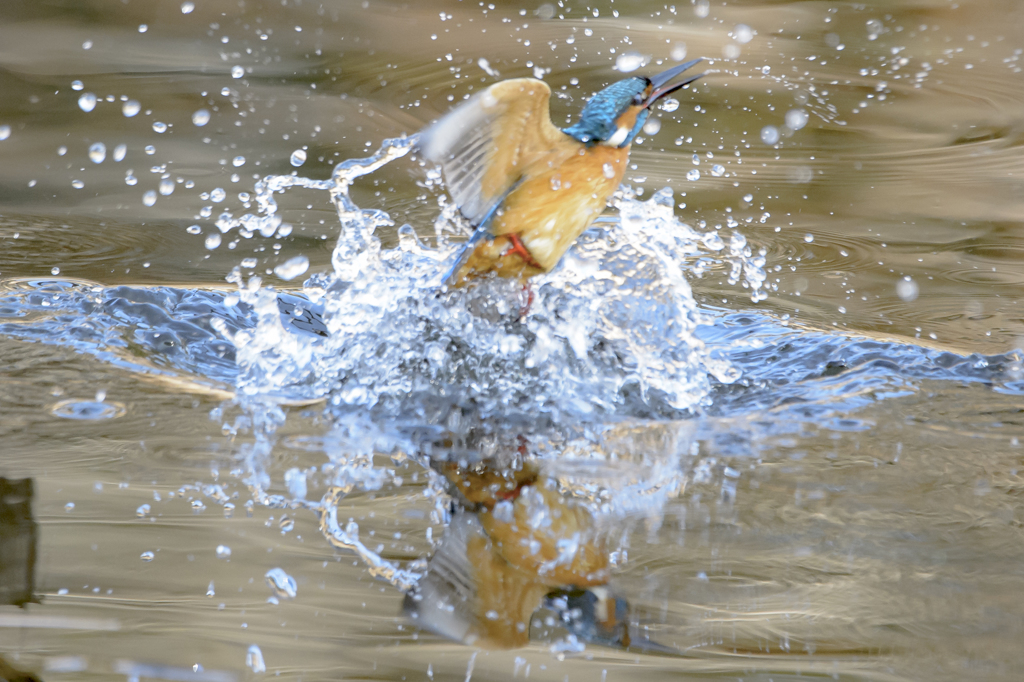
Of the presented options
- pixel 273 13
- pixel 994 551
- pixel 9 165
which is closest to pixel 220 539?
pixel 994 551

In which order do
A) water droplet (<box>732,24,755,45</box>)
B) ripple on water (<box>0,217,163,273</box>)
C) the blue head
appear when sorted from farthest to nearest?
water droplet (<box>732,24,755,45</box>)
ripple on water (<box>0,217,163,273</box>)
the blue head

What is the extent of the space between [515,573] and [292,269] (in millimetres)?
1821

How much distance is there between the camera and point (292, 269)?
2969 mm

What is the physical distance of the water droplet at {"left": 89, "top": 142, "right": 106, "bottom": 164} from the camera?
148 inches

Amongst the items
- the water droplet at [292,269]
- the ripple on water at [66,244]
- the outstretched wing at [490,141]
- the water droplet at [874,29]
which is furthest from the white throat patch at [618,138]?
the water droplet at [874,29]

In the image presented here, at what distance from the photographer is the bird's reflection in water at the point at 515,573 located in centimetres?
123

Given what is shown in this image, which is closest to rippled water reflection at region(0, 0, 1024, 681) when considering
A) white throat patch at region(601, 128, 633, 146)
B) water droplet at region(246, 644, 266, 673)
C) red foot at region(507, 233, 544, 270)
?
water droplet at region(246, 644, 266, 673)

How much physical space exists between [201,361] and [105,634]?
3.89 feet

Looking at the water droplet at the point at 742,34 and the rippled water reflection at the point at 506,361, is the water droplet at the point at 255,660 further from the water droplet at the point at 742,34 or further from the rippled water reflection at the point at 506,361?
the water droplet at the point at 742,34

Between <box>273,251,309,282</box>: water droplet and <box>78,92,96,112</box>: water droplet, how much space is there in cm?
150

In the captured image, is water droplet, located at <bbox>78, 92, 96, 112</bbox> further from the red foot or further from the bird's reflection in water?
the bird's reflection in water

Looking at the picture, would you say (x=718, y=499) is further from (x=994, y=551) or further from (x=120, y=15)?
(x=120, y=15)

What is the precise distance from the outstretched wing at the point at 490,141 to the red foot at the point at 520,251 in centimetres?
8

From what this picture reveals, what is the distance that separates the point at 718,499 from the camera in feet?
5.41
